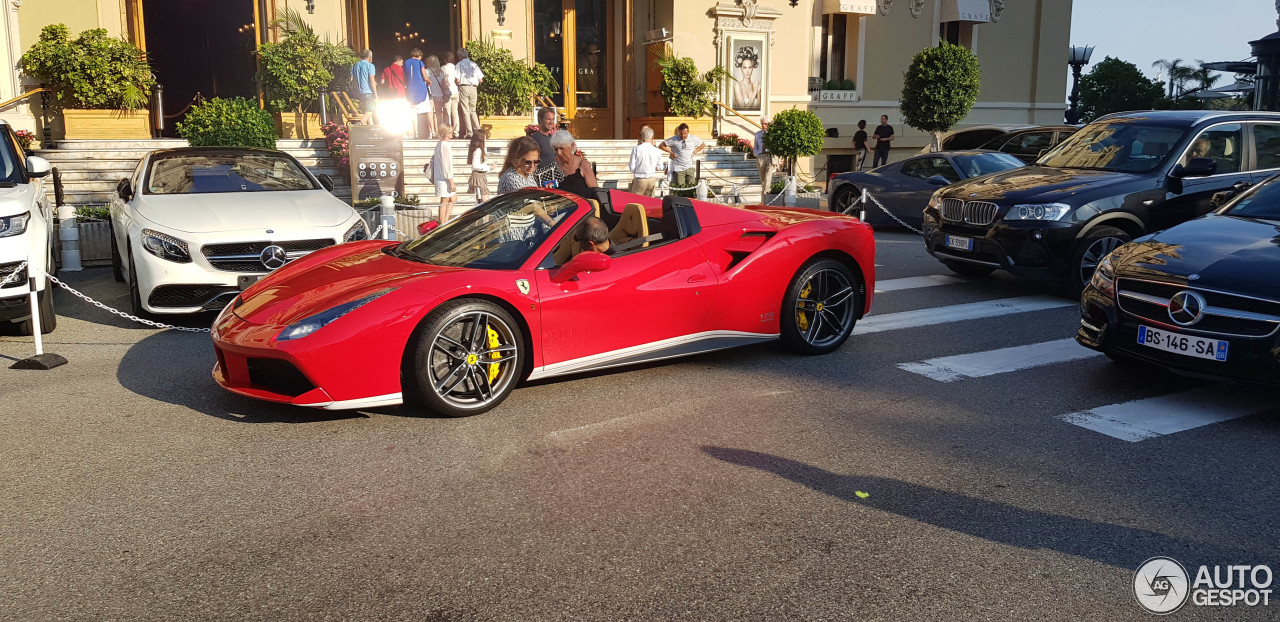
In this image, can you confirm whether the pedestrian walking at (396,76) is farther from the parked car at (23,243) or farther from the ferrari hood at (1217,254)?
the ferrari hood at (1217,254)

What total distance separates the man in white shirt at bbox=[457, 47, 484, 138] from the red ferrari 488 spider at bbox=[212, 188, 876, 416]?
11.9m

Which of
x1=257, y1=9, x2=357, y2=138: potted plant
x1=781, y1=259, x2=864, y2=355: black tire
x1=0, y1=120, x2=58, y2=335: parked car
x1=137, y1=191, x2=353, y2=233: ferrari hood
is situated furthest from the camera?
x1=257, y1=9, x2=357, y2=138: potted plant

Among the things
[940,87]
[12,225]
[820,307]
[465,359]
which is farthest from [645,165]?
[465,359]

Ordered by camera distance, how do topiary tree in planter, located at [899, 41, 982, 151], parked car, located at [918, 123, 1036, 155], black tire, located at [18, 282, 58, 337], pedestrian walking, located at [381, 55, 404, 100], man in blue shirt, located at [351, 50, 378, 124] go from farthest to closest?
topiary tree in planter, located at [899, 41, 982, 151], parked car, located at [918, 123, 1036, 155], pedestrian walking, located at [381, 55, 404, 100], man in blue shirt, located at [351, 50, 378, 124], black tire, located at [18, 282, 58, 337]

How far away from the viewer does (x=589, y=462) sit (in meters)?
5.02

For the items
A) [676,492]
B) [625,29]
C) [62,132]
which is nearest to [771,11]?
[625,29]

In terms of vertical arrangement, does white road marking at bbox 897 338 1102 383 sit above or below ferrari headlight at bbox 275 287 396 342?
below

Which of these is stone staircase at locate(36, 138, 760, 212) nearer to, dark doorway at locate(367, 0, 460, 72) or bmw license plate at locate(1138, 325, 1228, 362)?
dark doorway at locate(367, 0, 460, 72)

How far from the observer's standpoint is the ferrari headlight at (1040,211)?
30.1 feet

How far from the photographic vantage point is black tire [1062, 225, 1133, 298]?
30.3ft

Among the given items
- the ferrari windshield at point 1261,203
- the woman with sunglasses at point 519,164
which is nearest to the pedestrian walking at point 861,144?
the woman with sunglasses at point 519,164

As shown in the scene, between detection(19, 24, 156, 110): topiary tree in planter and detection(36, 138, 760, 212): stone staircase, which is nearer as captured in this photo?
detection(36, 138, 760, 212): stone staircase

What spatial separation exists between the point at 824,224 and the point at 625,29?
17182 millimetres

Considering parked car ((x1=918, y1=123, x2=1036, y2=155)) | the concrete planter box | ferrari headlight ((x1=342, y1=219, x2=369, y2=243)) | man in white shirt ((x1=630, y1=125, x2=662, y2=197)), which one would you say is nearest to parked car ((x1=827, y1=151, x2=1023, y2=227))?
man in white shirt ((x1=630, y1=125, x2=662, y2=197))
